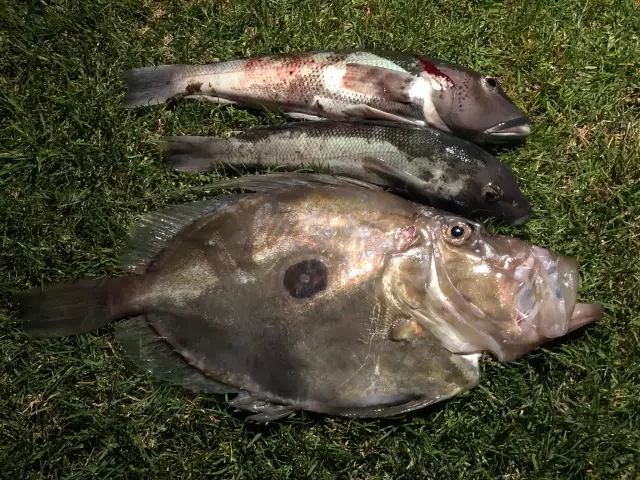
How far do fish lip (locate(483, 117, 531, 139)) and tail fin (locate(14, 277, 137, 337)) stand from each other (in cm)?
235

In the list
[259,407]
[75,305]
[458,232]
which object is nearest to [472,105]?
[458,232]

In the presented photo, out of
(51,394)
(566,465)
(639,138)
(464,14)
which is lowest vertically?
(51,394)

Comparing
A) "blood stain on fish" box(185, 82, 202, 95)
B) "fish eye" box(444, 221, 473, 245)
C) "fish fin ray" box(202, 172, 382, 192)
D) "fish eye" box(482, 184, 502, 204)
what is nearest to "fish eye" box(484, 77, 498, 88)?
"fish eye" box(482, 184, 502, 204)

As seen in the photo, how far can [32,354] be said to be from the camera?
3.77 meters

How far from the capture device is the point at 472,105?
12.2ft

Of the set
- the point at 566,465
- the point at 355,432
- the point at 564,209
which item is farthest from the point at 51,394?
the point at 564,209

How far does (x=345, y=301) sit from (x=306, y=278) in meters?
0.24

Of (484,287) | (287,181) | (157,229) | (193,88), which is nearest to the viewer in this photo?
(484,287)

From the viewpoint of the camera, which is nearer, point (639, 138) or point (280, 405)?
point (280, 405)

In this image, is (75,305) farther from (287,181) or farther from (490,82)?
(490,82)

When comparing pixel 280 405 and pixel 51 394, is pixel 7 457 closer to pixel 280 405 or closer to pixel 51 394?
pixel 51 394

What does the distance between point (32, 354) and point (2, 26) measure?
91.3 inches

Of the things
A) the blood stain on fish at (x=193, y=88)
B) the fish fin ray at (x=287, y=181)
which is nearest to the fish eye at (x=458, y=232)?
the fish fin ray at (x=287, y=181)

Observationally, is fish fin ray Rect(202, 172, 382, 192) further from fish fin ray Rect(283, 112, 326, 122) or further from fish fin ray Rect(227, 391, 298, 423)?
fish fin ray Rect(227, 391, 298, 423)
